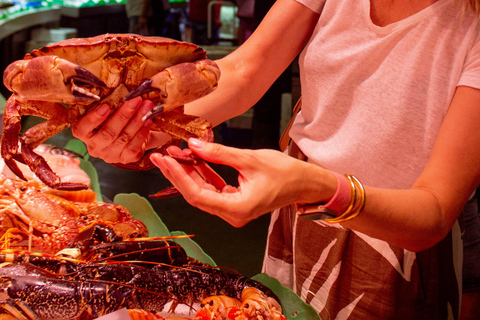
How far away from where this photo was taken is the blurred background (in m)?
2.27

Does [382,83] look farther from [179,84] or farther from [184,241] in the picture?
[184,241]

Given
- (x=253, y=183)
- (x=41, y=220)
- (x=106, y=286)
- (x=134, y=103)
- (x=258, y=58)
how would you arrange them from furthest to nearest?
(x=41, y=220) < (x=258, y=58) < (x=106, y=286) < (x=134, y=103) < (x=253, y=183)

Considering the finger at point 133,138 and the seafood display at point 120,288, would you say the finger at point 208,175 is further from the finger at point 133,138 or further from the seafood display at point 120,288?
the seafood display at point 120,288

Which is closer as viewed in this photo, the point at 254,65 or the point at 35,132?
the point at 35,132

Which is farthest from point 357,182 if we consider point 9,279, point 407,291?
point 9,279

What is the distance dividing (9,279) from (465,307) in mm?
1683

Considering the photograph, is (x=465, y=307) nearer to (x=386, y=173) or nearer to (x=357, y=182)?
(x=386, y=173)

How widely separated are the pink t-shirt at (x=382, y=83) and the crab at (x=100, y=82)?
1.21 feet

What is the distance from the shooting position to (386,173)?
111cm

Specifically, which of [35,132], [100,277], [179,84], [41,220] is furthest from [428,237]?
[41,220]

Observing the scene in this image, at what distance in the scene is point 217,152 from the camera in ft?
2.69

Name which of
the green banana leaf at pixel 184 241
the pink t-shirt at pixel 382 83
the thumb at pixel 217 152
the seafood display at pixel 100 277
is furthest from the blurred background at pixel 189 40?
the thumb at pixel 217 152

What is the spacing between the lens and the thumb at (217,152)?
0.81 meters

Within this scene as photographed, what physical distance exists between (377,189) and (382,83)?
0.35 metres
